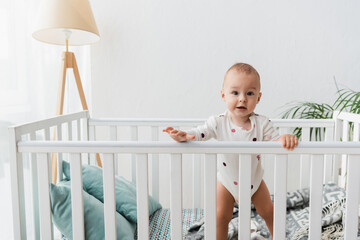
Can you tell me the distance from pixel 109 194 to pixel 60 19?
2.90 ft

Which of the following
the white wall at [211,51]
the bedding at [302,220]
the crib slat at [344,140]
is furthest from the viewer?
the white wall at [211,51]

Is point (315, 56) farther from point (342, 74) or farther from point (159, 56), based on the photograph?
point (159, 56)

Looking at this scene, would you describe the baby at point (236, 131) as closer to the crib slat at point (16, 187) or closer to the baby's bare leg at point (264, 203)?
the baby's bare leg at point (264, 203)

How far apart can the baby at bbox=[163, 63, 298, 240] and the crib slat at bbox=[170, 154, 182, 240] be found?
0.51 feet

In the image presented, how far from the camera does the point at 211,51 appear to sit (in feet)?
6.25

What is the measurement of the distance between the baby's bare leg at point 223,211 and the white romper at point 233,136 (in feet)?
0.07

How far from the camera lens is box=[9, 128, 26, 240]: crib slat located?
928 mm

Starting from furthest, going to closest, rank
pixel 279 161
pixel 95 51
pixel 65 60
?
pixel 95 51 → pixel 65 60 → pixel 279 161

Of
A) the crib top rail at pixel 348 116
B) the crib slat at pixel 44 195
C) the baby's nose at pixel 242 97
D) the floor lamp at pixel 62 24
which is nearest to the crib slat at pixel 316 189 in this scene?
the baby's nose at pixel 242 97

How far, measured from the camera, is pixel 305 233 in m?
1.18

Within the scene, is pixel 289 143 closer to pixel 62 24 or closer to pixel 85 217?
pixel 85 217

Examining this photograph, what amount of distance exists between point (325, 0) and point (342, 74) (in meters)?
0.44

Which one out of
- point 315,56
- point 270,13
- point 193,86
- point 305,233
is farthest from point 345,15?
point 305,233

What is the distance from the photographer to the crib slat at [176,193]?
2.91 feet
